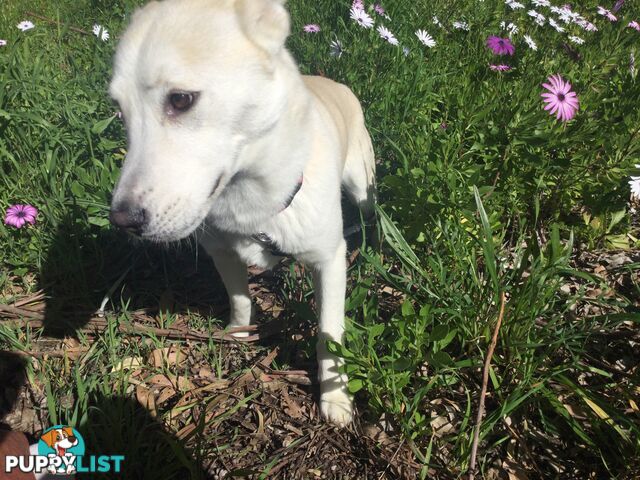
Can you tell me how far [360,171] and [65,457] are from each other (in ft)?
6.77

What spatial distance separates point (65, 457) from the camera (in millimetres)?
1610

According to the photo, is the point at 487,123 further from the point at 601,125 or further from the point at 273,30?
the point at 273,30

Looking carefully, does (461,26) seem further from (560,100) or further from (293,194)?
(293,194)

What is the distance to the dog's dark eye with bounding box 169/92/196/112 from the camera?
4.47ft

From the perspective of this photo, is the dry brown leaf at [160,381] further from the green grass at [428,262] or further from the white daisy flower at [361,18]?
the white daisy flower at [361,18]

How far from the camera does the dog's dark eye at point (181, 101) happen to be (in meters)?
1.36

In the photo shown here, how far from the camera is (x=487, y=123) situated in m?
2.67

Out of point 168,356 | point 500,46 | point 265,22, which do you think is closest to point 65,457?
point 168,356

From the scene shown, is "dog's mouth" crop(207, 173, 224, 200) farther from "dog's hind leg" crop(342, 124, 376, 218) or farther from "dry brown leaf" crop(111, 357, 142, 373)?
"dog's hind leg" crop(342, 124, 376, 218)

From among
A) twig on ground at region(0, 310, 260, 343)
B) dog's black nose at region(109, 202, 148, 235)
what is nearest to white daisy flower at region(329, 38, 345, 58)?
twig on ground at region(0, 310, 260, 343)

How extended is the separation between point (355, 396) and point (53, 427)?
4.06 feet

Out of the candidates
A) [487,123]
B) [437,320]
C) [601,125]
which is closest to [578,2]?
[601,125]

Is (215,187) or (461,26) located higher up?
(461,26)

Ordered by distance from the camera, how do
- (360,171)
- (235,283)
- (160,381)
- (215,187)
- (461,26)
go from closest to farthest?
(215,187) → (160,381) → (235,283) → (360,171) → (461,26)
